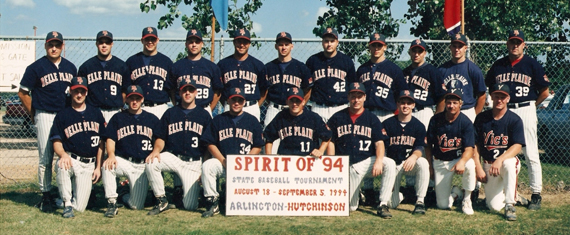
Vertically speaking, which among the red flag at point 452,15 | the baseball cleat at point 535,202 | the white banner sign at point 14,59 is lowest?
the baseball cleat at point 535,202

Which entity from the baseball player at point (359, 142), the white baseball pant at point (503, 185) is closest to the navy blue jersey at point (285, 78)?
the baseball player at point (359, 142)

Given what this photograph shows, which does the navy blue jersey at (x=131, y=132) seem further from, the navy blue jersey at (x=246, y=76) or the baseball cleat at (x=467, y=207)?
the baseball cleat at (x=467, y=207)

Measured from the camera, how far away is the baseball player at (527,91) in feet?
20.9

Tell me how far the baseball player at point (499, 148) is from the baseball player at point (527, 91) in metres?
0.34

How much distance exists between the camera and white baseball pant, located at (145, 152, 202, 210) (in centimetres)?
609

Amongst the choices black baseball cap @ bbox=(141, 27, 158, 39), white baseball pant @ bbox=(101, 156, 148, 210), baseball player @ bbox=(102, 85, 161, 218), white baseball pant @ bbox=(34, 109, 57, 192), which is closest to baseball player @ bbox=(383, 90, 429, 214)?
baseball player @ bbox=(102, 85, 161, 218)

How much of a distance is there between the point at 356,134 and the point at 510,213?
182 cm

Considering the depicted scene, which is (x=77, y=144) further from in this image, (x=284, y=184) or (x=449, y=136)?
(x=449, y=136)

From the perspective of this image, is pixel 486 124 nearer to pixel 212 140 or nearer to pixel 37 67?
pixel 212 140

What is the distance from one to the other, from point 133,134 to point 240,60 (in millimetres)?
1632

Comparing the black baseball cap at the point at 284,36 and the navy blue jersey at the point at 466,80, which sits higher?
the black baseball cap at the point at 284,36

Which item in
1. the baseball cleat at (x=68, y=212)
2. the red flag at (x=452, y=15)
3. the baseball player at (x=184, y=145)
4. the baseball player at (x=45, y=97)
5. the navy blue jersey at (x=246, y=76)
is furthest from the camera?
the red flag at (x=452, y=15)

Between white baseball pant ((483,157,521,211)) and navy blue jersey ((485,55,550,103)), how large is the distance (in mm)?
814

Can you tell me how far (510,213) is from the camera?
576 centimetres
